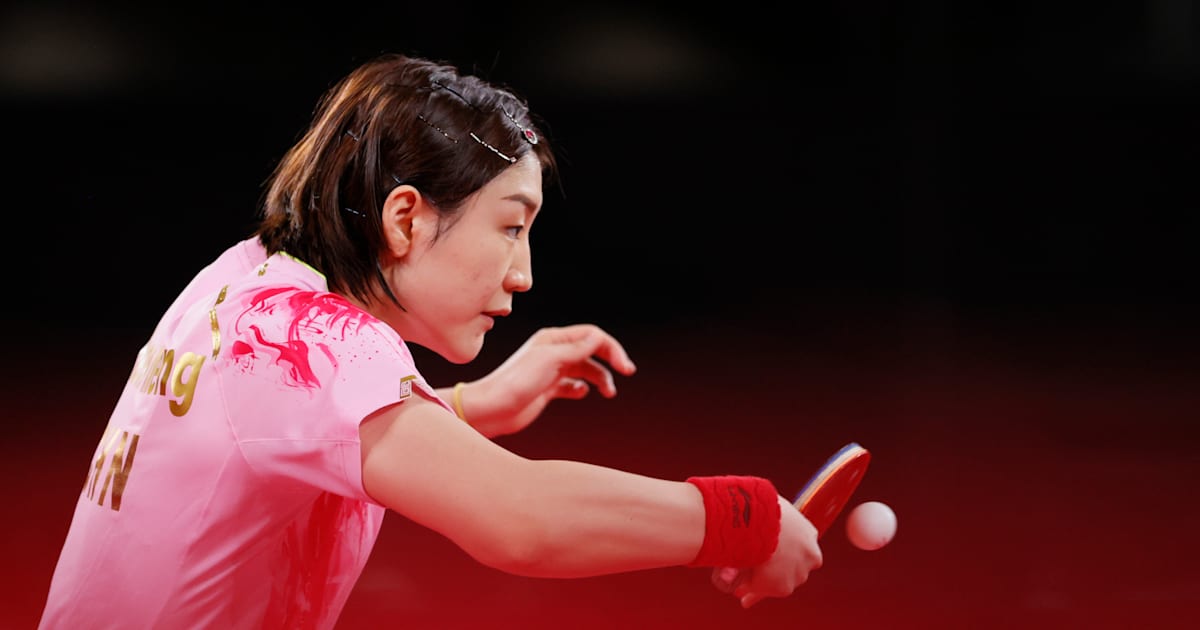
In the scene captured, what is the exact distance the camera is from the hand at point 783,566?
3.11 ft

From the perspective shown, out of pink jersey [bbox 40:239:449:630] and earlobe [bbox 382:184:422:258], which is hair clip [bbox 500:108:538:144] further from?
pink jersey [bbox 40:239:449:630]

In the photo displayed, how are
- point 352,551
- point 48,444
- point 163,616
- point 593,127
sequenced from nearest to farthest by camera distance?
point 163,616 → point 352,551 → point 48,444 → point 593,127

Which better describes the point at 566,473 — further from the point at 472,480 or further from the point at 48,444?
the point at 48,444

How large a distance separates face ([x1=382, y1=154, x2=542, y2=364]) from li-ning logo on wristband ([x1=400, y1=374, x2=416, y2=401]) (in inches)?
8.5

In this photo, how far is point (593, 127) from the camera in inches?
214

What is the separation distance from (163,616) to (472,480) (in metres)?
0.32

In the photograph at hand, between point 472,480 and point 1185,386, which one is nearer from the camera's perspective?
point 472,480

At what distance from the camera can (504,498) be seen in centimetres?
84

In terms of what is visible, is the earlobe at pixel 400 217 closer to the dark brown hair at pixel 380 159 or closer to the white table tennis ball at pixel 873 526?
the dark brown hair at pixel 380 159

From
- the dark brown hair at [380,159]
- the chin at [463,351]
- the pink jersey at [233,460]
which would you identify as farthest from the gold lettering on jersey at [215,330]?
the chin at [463,351]

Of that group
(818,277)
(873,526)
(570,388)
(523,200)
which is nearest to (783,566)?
(873,526)

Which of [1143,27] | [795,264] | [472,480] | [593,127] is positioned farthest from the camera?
[1143,27]

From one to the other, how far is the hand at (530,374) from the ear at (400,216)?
1.35 feet

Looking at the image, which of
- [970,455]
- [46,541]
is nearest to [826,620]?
[970,455]
